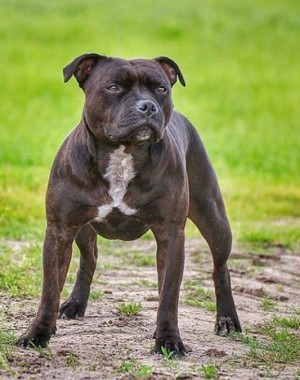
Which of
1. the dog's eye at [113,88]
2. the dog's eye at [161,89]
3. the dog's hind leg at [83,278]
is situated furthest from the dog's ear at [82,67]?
Answer: the dog's hind leg at [83,278]

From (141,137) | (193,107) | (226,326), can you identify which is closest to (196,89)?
(193,107)

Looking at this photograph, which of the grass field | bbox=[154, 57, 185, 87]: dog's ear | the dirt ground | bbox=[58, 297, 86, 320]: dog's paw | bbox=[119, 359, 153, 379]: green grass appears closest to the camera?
bbox=[119, 359, 153, 379]: green grass

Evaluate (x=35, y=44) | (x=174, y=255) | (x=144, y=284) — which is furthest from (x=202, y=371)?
(x=35, y=44)

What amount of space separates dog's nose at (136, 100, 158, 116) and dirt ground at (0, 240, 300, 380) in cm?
142

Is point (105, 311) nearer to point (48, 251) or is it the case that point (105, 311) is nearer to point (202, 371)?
point (48, 251)

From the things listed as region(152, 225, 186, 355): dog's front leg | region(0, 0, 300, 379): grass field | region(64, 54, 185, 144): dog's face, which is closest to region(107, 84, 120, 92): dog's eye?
region(64, 54, 185, 144): dog's face

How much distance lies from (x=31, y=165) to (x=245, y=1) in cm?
2766

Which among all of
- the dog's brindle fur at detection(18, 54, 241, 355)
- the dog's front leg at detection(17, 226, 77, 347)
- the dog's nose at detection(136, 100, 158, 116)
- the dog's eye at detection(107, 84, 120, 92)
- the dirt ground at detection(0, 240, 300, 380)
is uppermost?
the dog's eye at detection(107, 84, 120, 92)

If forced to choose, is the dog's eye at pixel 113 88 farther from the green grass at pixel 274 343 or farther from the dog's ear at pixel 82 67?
the green grass at pixel 274 343

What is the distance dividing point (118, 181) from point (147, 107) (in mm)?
592

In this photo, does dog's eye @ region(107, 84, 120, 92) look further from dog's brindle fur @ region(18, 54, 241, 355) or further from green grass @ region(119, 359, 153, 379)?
green grass @ region(119, 359, 153, 379)

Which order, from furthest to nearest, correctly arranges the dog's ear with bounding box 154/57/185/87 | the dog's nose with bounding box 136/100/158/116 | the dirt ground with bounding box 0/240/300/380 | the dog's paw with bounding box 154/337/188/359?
the dog's ear with bounding box 154/57/185/87
the dog's paw with bounding box 154/337/188/359
the dog's nose with bounding box 136/100/158/116
the dirt ground with bounding box 0/240/300/380

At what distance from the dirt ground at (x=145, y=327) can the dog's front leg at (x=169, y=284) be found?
12 centimetres

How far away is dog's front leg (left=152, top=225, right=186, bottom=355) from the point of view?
718 cm
